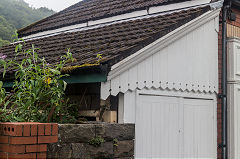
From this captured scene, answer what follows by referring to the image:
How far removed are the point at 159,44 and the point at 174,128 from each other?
164cm

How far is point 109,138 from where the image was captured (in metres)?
5.12

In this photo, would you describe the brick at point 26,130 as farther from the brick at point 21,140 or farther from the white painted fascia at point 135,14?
the white painted fascia at point 135,14

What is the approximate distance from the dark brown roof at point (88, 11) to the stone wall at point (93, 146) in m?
4.75

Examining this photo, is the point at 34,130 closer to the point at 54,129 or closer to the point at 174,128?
the point at 54,129

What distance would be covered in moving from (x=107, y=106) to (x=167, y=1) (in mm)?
4008

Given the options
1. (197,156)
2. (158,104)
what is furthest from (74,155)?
(197,156)

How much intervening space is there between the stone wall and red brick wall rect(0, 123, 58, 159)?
0.38ft

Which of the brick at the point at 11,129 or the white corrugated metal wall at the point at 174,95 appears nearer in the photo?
the brick at the point at 11,129

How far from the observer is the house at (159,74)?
6070mm

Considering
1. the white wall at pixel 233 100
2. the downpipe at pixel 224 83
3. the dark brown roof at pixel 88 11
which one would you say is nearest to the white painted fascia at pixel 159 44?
the downpipe at pixel 224 83

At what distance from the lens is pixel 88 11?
11.6 metres

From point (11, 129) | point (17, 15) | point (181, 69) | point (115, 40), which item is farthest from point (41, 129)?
point (17, 15)

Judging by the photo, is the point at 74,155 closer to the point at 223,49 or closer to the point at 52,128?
the point at 52,128

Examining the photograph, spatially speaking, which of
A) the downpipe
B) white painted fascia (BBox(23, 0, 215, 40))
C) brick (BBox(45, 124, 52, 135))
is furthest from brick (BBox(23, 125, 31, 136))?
white painted fascia (BBox(23, 0, 215, 40))
